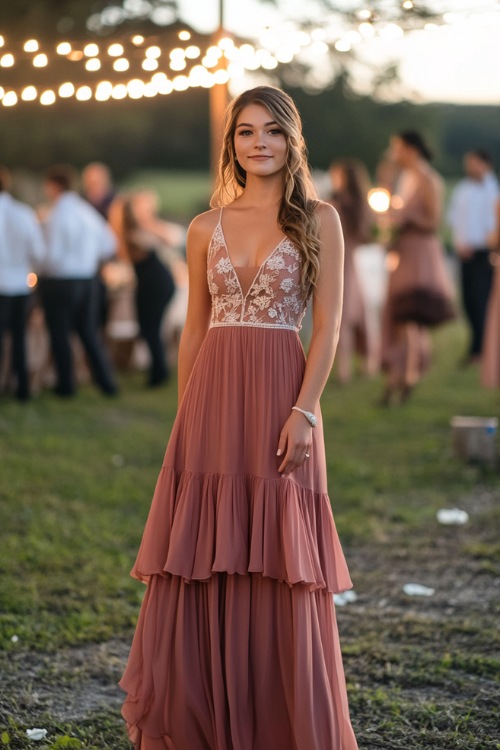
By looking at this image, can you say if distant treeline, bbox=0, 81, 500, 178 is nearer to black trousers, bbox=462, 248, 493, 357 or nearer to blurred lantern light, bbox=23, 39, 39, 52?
black trousers, bbox=462, 248, 493, 357

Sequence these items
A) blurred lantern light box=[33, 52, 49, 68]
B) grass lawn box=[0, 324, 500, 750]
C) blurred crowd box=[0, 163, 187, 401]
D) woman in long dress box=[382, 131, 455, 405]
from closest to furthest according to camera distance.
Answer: grass lawn box=[0, 324, 500, 750]
blurred lantern light box=[33, 52, 49, 68]
woman in long dress box=[382, 131, 455, 405]
blurred crowd box=[0, 163, 187, 401]

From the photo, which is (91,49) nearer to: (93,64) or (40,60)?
(93,64)

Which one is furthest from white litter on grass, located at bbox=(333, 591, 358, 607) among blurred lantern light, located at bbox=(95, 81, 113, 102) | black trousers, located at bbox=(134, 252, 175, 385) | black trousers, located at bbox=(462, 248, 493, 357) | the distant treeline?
the distant treeline

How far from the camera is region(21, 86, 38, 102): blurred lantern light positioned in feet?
17.8

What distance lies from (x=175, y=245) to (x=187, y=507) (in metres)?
9.29

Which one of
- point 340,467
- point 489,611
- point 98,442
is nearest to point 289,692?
point 489,611

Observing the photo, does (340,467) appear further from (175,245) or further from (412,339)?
(175,245)

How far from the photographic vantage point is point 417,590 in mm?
5234

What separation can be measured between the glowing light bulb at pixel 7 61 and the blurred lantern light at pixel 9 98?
10.0 inches

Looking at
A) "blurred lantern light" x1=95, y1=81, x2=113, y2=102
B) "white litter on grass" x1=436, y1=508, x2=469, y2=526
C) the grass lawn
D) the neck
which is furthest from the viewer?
"white litter on grass" x1=436, y1=508, x2=469, y2=526

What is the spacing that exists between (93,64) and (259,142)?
2549 millimetres

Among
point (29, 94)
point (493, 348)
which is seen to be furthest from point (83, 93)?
point (493, 348)

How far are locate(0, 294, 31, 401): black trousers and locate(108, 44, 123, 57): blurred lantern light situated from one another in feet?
17.4

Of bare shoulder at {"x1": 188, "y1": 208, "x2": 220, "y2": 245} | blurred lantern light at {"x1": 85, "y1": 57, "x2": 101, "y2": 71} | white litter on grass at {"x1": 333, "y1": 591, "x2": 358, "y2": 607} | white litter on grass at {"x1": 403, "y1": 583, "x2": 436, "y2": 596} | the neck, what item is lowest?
white litter on grass at {"x1": 333, "y1": 591, "x2": 358, "y2": 607}
